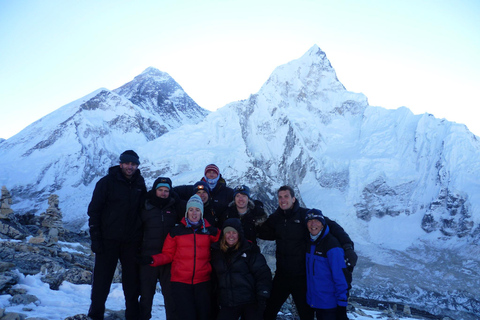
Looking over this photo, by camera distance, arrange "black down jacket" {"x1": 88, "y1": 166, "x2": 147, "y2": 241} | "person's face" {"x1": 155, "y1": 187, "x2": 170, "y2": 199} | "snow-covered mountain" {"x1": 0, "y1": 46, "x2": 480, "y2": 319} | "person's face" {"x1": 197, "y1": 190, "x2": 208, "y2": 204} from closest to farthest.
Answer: "black down jacket" {"x1": 88, "y1": 166, "x2": 147, "y2": 241} < "person's face" {"x1": 155, "y1": 187, "x2": 170, "y2": 199} < "person's face" {"x1": 197, "y1": 190, "x2": 208, "y2": 204} < "snow-covered mountain" {"x1": 0, "y1": 46, "x2": 480, "y2": 319}

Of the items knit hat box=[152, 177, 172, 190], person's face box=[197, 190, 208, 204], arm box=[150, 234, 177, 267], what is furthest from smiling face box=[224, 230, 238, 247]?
knit hat box=[152, 177, 172, 190]

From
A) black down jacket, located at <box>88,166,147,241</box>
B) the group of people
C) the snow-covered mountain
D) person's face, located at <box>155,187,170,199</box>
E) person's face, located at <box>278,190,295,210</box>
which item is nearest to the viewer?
the group of people

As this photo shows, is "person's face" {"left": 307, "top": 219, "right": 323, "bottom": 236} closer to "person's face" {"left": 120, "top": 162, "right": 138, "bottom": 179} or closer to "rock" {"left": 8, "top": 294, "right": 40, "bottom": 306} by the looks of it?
"person's face" {"left": 120, "top": 162, "right": 138, "bottom": 179}

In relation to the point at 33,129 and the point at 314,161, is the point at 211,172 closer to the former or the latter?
the point at 33,129

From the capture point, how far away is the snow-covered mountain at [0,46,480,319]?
2457 inches

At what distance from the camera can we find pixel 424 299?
56.7 m

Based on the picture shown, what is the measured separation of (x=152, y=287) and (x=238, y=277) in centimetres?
158

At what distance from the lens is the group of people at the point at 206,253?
4.98 meters

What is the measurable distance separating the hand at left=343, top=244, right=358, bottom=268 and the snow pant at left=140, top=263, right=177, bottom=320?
2900mm

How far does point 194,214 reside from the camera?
16.7 ft

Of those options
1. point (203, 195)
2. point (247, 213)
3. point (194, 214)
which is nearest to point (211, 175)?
point (203, 195)

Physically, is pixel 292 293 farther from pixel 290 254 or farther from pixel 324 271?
pixel 324 271

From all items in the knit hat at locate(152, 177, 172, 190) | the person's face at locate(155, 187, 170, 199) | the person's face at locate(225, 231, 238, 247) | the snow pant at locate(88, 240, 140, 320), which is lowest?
the snow pant at locate(88, 240, 140, 320)

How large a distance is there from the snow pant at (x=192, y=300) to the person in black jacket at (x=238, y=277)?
8.4 inches
